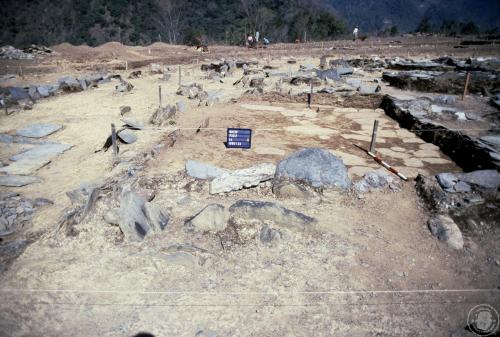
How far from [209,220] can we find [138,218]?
942 mm

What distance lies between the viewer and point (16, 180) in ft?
21.2

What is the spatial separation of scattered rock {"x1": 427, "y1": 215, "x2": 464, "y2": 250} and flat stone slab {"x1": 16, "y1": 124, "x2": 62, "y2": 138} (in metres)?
9.32

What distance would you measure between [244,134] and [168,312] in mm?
4053

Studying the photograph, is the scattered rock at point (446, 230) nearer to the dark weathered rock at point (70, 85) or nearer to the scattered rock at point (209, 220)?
the scattered rock at point (209, 220)

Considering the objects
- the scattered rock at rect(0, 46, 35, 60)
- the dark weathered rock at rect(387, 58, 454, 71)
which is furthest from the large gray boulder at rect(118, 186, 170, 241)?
the scattered rock at rect(0, 46, 35, 60)

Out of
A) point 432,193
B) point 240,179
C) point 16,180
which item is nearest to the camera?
point 432,193

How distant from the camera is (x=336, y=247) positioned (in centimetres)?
440

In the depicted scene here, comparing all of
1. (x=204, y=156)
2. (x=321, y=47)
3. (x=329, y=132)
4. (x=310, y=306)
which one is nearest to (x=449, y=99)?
(x=329, y=132)

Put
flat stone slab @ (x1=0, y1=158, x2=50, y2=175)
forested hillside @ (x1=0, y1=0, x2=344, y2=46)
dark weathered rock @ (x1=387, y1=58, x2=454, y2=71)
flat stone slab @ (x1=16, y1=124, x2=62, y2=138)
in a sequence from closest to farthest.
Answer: flat stone slab @ (x1=0, y1=158, x2=50, y2=175), flat stone slab @ (x1=16, y1=124, x2=62, y2=138), dark weathered rock @ (x1=387, y1=58, x2=454, y2=71), forested hillside @ (x1=0, y1=0, x2=344, y2=46)

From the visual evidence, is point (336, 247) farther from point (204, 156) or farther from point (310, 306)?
point (204, 156)

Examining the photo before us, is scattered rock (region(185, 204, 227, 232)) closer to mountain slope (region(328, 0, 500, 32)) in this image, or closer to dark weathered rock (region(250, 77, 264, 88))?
dark weathered rock (region(250, 77, 264, 88))

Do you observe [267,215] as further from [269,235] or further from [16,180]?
[16,180]

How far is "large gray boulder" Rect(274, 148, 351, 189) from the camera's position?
18.5ft

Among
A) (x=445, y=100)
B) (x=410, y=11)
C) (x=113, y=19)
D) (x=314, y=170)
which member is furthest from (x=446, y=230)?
(x=410, y=11)
